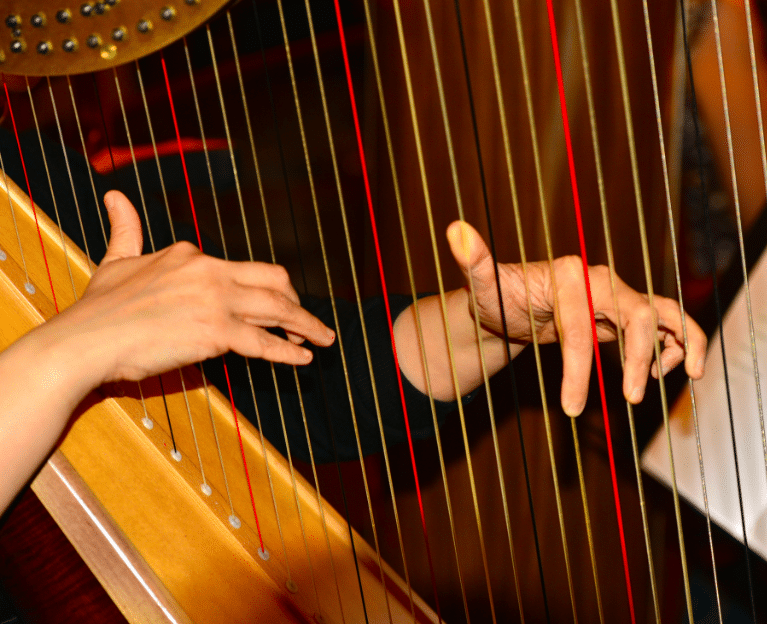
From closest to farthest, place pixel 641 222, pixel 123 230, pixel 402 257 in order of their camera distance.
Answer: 1. pixel 641 222
2. pixel 123 230
3. pixel 402 257

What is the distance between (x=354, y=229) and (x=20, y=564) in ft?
4.77

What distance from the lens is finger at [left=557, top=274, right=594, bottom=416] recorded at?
66 centimetres

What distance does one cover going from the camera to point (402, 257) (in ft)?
6.21

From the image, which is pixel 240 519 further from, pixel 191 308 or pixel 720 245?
pixel 720 245

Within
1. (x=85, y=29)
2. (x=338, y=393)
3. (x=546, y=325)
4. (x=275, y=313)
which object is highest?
(x=85, y=29)

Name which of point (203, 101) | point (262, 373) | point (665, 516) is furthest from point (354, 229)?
point (665, 516)

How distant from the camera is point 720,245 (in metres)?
1.27

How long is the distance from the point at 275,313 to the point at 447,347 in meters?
0.35

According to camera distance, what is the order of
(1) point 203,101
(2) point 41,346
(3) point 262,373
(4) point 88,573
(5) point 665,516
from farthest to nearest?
(1) point 203,101, (5) point 665,516, (3) point 262,373, (4) point 88,573, (2) point 41,346

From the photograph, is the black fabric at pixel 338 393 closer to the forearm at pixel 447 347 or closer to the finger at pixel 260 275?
the forearm at pixel 447 347

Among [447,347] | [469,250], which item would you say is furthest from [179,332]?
[447,347]

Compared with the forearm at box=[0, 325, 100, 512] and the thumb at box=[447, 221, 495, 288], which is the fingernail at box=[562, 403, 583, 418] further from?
the forearm at box=[0, 325, 100, 512]

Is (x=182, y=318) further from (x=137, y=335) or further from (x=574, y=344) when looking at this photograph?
(x=574, y=344)

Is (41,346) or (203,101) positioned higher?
(203,101)
